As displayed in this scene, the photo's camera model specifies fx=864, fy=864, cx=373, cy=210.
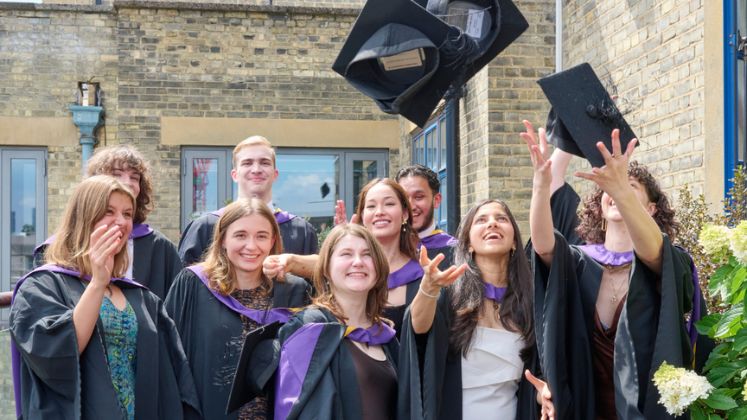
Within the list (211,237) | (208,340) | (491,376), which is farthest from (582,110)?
(211,237)

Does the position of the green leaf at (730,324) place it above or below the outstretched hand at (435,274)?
below

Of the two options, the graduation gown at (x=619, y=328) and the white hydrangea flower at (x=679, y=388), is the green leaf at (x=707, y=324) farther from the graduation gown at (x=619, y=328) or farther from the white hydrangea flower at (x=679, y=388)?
the white hydrangea flower at (x=679, y=388)

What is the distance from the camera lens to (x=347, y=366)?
3277 millimetres

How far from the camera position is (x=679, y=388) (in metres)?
2.90

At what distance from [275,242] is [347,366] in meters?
0.86

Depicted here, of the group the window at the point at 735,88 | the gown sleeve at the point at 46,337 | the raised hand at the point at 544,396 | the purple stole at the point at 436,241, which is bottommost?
the raised hand at the point at 544,396

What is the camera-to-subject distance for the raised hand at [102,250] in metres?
3.01

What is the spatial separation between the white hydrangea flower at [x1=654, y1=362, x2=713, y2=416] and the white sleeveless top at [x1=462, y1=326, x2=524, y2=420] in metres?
0.66

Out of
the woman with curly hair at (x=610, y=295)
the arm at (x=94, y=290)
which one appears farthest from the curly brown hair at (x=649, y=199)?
the arm at (x=94, y=290)

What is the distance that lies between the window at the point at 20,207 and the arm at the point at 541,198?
11.8 m

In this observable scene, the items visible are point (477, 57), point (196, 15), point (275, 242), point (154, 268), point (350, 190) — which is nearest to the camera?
point (275, 242)

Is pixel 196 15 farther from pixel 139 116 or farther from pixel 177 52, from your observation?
pixel 139 116

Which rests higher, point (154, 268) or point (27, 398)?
point (154, 268)

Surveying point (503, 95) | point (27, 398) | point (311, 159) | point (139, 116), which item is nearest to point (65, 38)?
point (139, 116)
